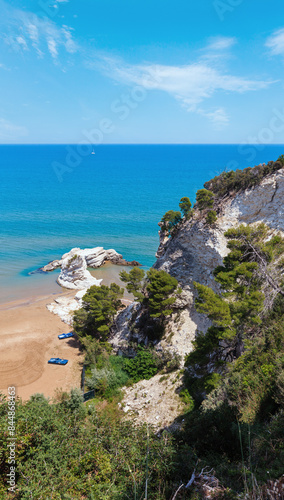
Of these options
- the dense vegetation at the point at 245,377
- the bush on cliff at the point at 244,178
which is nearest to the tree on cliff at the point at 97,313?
the dense vegetation at the point at 245,377

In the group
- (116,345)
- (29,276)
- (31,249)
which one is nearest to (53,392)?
(116,345)

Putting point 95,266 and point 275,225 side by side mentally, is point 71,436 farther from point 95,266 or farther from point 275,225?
point 95,266

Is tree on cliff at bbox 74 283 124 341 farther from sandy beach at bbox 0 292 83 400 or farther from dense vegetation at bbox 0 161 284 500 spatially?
dense vegetation at bbox 0 161 284 500

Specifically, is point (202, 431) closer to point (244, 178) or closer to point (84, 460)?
point (84, 460)

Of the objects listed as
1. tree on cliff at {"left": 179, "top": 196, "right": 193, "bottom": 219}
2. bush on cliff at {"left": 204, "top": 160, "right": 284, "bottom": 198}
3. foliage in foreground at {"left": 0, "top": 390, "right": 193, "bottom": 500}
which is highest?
bush on cliff at {"left": 204, "top": 160, "right": 284, "bottom": 198}

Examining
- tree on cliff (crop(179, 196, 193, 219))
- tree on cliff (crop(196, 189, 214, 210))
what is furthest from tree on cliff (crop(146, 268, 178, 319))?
tree on cliff (crop(196, 189, 214, 210))

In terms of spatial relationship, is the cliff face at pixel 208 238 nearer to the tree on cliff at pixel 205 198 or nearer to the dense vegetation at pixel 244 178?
the dense vegetation at pixel 244 178

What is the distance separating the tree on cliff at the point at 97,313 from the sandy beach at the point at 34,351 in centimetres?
250

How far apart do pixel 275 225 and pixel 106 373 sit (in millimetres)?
16468

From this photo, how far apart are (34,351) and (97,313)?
7.55 meters

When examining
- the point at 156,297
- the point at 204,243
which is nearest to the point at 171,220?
the point at 204,243

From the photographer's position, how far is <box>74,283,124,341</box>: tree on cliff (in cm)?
2453

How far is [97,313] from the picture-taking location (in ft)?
80.3

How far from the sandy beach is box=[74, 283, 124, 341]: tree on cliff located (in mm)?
2500
